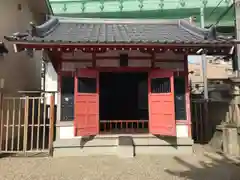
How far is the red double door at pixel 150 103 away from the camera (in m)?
6.64

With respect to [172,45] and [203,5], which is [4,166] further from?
[203,5]

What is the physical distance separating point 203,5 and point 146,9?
304 centimetres

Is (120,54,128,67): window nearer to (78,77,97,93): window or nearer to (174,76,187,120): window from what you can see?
(78,77,97,93): window

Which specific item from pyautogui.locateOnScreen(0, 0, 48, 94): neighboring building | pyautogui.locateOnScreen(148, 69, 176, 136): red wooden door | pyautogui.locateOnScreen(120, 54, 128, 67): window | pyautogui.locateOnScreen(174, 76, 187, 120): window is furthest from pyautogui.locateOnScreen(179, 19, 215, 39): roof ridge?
pyautogui.locateOnScreen(0, 0, 48, 94): neighboring building

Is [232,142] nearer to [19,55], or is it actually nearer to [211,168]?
[211,168]

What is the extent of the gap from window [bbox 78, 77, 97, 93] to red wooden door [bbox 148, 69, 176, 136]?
1.67 metres

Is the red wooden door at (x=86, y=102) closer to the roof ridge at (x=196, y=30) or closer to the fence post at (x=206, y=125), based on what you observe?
the roof ridge at (x=196, y=30)

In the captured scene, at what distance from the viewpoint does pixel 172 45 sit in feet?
21.0

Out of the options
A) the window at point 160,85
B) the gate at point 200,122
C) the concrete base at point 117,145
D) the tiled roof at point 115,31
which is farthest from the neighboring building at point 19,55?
the gate at point 200,122

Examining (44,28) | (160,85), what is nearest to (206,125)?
(160,85)

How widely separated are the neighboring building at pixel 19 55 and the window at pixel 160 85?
4.81 m

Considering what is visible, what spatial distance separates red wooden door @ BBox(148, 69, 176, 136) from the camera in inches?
262

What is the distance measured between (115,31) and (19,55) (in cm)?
399

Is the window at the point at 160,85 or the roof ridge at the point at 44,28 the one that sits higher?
the roof ridge at the point at 44,28
